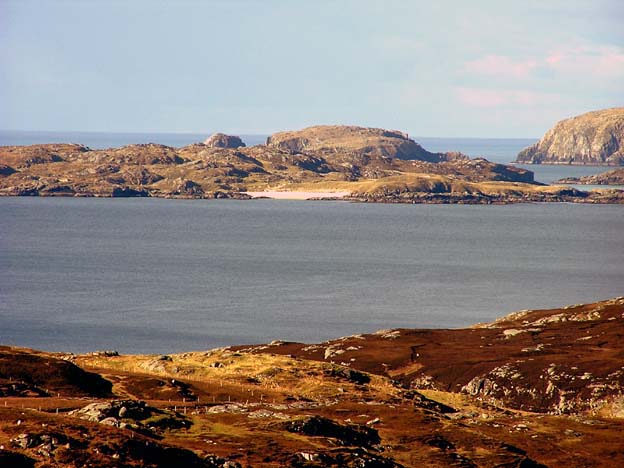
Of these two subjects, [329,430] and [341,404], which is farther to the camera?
[341,404]

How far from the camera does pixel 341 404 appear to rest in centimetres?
10531

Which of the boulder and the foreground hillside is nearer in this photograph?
the foreground hillside

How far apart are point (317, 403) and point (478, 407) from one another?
24.3m

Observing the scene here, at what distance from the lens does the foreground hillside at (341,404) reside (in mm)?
74938

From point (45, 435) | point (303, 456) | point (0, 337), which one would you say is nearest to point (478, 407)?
point (303, 456)

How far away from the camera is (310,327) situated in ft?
629

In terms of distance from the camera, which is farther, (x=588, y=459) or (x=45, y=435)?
(x=588, y=459)

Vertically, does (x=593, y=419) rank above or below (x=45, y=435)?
below

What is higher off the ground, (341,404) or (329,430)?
(329,430)

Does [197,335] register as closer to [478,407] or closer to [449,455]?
[478,407]

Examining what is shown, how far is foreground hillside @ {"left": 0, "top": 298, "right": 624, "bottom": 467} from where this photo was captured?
74.9m

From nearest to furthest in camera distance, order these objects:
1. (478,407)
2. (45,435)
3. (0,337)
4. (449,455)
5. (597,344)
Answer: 1. (45,435)
2. (449,455)
3. (478,407)
4. (597,344)
5. (0,337)

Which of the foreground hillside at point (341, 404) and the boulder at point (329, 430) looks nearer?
the foreground hillside at point (341, 404)

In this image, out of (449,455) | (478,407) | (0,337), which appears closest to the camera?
(449,455)
